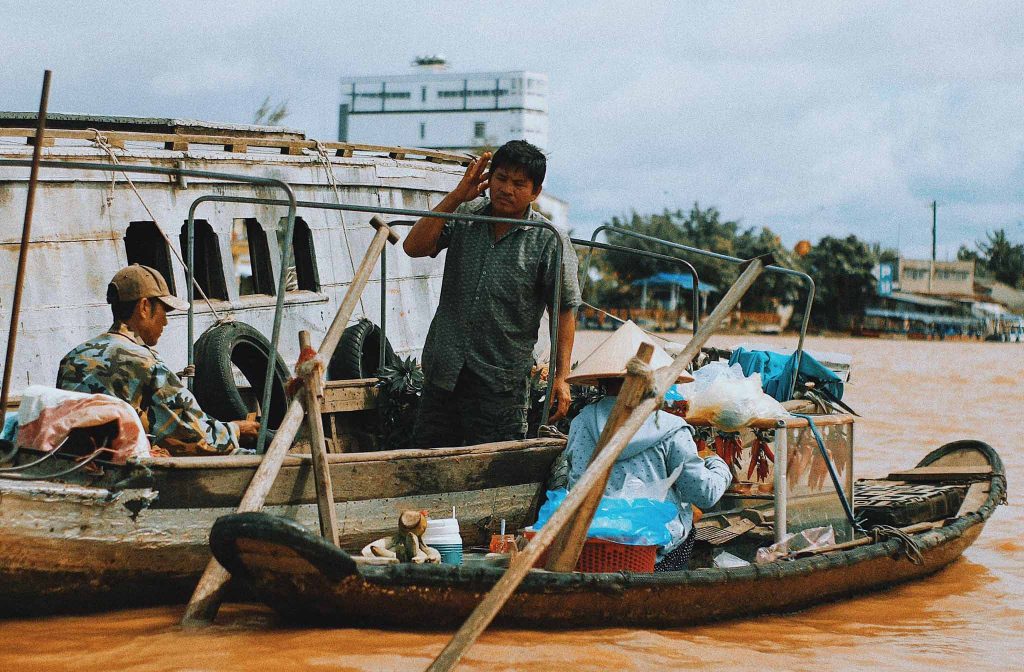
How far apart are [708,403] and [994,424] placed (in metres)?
12.9

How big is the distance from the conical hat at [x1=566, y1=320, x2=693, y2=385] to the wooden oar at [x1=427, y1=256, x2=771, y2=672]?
215mm

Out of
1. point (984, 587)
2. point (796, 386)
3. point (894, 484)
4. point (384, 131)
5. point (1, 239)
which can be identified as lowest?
point (984, 587)

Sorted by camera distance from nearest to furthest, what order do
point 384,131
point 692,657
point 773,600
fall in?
point 692,657
point 773,600
point 384,131

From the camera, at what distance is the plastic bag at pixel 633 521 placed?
16.1 feet

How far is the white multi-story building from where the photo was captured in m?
59.8

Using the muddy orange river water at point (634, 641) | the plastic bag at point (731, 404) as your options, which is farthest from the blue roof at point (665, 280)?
the plastic bag at point (731, 404)

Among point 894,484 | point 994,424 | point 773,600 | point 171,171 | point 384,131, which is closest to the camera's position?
point 171,171

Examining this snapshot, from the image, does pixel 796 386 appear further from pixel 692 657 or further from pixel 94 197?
pixel 94 197

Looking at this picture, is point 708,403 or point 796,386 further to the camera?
point 796,386

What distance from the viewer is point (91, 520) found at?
4.70 m

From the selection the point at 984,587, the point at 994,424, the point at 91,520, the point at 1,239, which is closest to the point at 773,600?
the point at 984,587

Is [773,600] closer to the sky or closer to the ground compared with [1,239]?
closer to the ground

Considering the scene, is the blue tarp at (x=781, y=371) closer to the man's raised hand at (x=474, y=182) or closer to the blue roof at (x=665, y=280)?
the man's raised hand at (x=474, y=182)

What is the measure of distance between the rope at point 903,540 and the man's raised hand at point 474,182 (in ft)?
9.15
